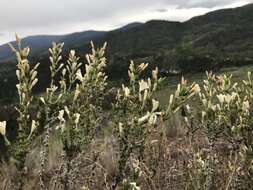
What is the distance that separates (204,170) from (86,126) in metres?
1.08

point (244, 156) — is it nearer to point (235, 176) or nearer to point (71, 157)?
point (235, 176)

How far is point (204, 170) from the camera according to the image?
156 inches

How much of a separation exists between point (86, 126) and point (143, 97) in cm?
62

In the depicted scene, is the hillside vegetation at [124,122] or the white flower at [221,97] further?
the white flower at [221,97]

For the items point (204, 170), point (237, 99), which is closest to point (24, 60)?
point (204, 170)

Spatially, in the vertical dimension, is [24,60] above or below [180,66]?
above

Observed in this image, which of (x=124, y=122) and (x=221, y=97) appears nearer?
(x=124, y=122)

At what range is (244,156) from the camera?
15.9 feet

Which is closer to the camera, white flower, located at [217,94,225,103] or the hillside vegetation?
the hillside vegetation

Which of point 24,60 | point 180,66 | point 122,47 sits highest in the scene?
point 24,60

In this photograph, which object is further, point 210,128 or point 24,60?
point 210,128

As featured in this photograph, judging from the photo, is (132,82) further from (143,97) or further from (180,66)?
(180,66)

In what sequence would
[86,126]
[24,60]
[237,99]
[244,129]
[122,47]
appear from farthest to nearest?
[122,47], [237,99], [244,129], [86,126], [24,60]

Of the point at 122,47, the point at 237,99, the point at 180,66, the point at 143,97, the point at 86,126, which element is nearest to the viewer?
the point at 143,97
